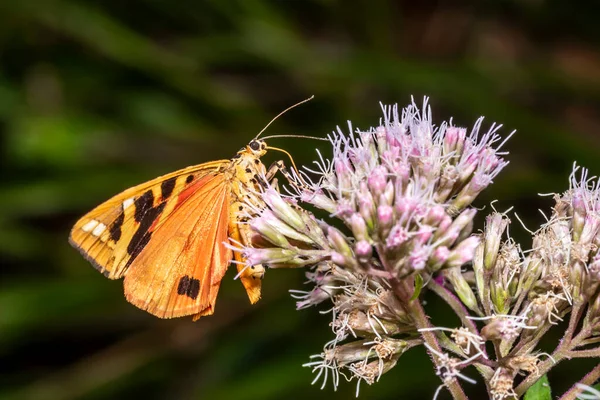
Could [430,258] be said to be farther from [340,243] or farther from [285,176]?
[285,176]

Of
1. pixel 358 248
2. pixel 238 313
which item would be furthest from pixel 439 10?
pixel 358 248

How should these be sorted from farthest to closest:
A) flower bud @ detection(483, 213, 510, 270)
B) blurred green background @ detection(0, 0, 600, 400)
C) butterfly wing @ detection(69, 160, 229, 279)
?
blurred green background @ detection(0, 0, 600, 400)
butterfly wing @ detection(69, 160, 229, 279)
flower bud @ detection(483, 213, 510, 270)

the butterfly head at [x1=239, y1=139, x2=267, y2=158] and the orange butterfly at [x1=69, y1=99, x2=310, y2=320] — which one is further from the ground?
the butterfly head at [x1=239, y1=139, x2=267, y2=158]

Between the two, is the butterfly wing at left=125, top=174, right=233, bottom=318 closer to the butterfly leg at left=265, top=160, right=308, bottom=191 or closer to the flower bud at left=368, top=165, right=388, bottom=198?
the butterfly leg at left=265, top=160, right=308, bottom=191

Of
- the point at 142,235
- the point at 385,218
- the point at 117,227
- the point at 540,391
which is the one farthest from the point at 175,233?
the point at 540,391

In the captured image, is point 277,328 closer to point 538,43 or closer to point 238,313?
point 238,313

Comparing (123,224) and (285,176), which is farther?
(123,224)

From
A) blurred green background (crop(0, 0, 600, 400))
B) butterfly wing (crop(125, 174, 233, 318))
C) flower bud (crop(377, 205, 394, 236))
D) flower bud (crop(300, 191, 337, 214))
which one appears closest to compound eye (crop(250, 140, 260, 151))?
butterfly wing (crop(125, 174, 233, 318))
